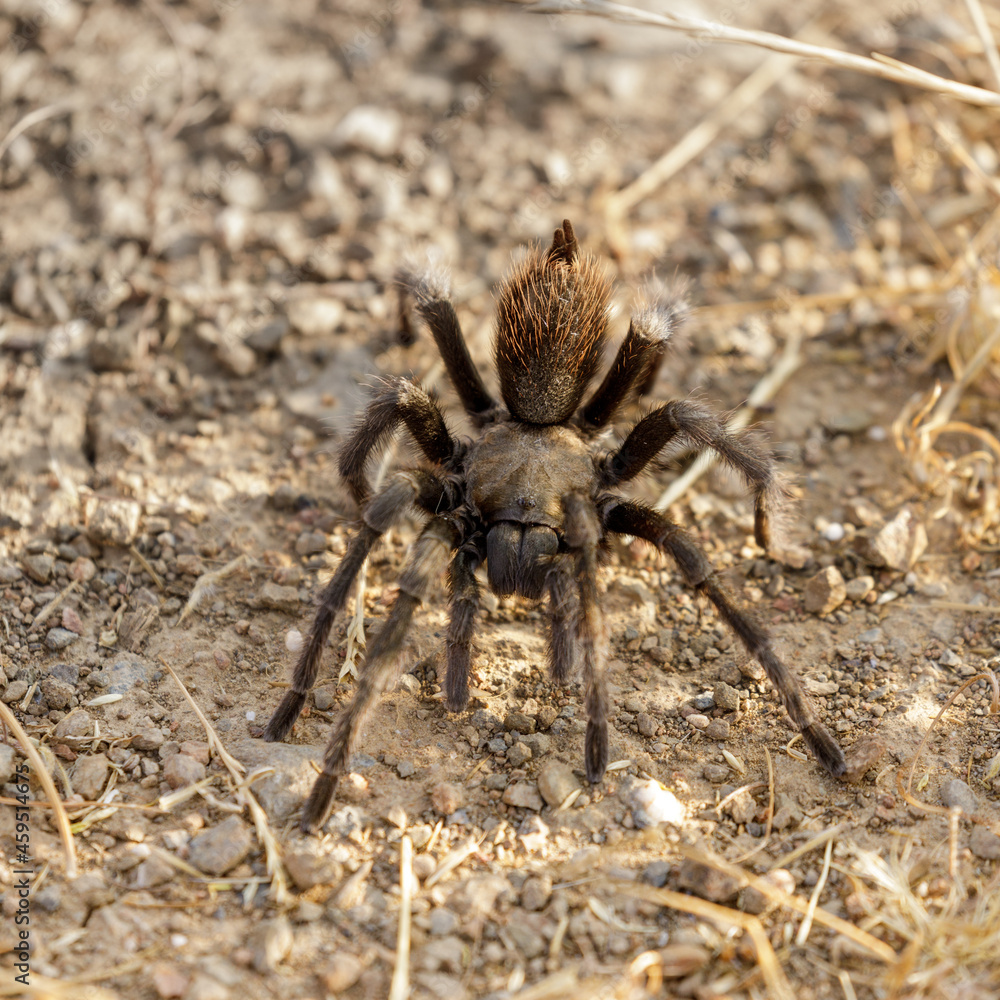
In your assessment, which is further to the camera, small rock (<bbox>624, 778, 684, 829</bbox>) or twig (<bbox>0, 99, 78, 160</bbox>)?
twig (<bbox>0, 99, 78, 160</bbox>)

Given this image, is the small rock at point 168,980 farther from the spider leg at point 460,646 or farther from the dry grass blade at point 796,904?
the dry grass blade at point 796,904

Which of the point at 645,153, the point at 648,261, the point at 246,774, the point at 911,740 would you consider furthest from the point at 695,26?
the point at 246,774

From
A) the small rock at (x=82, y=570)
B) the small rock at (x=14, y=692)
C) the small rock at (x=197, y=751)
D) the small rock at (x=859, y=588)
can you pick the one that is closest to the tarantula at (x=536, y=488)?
the small rock at (x=197, y=751)

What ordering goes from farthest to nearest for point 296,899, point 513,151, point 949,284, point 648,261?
point 513,151 < point 648,261 < point 949,284 < point 296,899

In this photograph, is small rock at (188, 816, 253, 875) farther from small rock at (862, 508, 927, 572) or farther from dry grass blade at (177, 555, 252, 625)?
small rock at (862, 508, 927, 572)

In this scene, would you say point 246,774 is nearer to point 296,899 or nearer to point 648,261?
point 296,899

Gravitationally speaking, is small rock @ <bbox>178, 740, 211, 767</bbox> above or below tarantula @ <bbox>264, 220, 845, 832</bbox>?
below

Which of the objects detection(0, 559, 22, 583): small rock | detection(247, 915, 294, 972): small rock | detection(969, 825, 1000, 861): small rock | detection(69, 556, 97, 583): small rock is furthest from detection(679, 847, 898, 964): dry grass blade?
detection(0, 559, 22, 583): small rock

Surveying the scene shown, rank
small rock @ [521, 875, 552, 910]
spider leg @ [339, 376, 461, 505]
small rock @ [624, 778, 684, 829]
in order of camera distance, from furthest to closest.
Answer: spider leg @ [339, 376, 461, 505] < small rock @ [624, 778, 684, 829] < small rock @ [521, 875, 552, 910]
